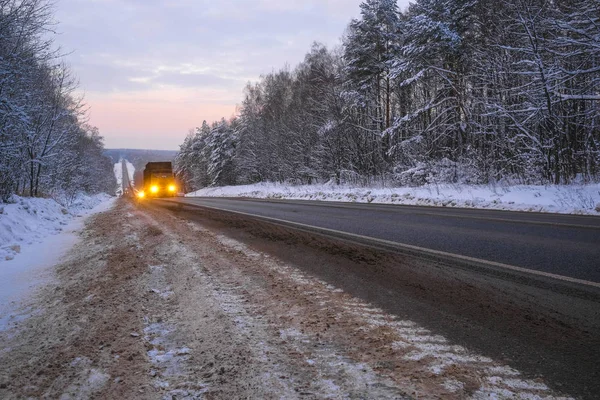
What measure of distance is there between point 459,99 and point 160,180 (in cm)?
2730

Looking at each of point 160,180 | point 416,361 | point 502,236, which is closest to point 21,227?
point 416,361

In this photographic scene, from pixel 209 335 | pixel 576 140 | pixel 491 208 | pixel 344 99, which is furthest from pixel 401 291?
pixel 344 99

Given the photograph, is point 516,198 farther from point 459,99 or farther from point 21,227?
point 21,227

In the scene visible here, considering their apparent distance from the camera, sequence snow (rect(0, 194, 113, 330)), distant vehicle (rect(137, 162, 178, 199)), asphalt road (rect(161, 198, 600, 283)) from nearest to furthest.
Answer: snow (rect(0, 194, 113, 330))
asphalt road (rect(161, 198, 600, 283))
distant vehicle (rect(137, 162, 178, 199))

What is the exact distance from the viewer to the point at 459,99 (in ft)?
60.3

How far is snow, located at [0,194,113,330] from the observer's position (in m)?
3.88

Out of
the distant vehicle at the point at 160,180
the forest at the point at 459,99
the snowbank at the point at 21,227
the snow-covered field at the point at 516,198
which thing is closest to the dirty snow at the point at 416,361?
the snowbank at the point at 21,227

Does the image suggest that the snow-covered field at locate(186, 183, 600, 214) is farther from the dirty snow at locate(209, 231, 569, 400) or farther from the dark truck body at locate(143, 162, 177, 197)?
the dark truck body at locate(143, 162, 177, 197)

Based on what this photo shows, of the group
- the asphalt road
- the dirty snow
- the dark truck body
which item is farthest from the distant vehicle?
the dirty snow

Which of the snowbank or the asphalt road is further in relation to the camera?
the snowbank

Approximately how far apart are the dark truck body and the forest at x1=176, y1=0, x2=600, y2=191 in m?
11.8

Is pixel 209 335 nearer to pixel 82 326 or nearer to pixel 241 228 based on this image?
pixel 82 326

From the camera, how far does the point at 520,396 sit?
1726mm

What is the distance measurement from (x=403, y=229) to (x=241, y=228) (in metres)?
3.76
